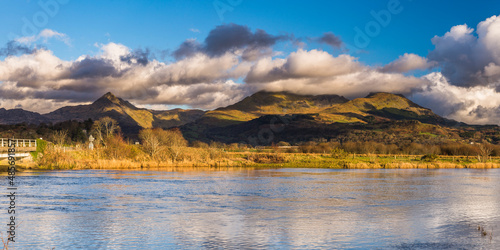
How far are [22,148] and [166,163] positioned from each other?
26.9 m

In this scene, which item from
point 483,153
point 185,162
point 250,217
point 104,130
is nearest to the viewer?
point 250,217

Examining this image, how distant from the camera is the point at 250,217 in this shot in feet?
95.8

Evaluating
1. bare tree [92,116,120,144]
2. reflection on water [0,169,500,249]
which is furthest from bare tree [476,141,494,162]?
bare tree [92,116,120,144]

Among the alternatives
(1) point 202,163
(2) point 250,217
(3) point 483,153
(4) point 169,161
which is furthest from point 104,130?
(2) point 250,217

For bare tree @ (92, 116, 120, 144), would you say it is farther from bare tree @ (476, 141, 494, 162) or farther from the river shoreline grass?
bare tree @ (476, 141, 494, 162)

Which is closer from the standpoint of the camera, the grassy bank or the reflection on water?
the reflection on water

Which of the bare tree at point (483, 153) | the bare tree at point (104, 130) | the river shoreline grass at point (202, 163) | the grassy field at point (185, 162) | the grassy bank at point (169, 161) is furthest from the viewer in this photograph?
the bare tree at point (104, 130)

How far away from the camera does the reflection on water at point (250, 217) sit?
2212 cm

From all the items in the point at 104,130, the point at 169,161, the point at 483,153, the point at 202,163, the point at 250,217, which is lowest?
the point at 250,217

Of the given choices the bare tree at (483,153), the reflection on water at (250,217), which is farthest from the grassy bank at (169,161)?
the reflection on water at (250,217)

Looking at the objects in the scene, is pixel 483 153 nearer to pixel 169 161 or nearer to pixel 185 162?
pixel 185 162

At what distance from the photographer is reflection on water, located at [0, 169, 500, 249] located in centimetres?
2212

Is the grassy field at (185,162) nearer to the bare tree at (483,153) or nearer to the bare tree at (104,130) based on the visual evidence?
the bare tree at (483,153)

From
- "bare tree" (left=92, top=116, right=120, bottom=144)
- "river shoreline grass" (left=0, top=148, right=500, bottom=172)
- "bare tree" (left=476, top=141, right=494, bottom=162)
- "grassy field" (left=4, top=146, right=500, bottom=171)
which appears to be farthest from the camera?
"bare tree" (left=92, top=116, right=120, bottom=144)
